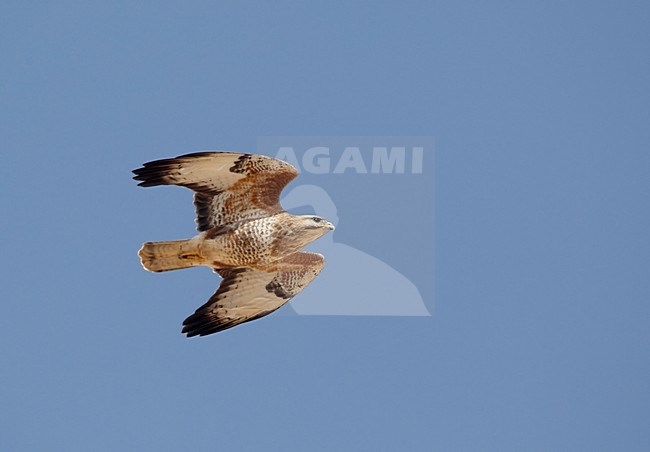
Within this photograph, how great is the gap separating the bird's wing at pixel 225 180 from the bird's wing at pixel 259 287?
2.12ft

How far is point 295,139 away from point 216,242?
3.81 metres

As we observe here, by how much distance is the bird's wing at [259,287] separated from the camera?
12828 mm

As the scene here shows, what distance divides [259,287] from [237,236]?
751mm

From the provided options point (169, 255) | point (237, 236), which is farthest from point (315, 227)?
point (169, 255)

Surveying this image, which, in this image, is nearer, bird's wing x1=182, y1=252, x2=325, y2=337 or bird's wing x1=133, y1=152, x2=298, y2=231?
bird's wing x1=133, y1=152, x2=298, y2=231

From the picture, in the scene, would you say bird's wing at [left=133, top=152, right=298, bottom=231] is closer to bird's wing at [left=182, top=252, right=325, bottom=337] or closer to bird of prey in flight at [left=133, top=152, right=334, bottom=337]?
bird of prey in flight at [left=133, top=152, right=334, bottom=337]

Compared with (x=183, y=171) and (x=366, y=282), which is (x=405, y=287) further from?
(x=183, y=171)

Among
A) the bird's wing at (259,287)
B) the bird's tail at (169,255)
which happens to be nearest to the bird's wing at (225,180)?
the bird's tail at (169,255)

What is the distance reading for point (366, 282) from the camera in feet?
53.1

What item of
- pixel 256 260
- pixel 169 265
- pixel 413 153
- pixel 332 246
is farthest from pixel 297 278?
pixel 413 153

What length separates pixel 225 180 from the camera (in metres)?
12.4

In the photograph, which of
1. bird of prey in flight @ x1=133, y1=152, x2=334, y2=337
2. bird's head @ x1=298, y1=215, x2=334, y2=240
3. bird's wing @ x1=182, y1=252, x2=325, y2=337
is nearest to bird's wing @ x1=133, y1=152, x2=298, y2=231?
bird of prey in flight @ x1=133, y1=152, x2=334, y2=337

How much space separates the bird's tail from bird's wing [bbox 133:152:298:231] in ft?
1.01

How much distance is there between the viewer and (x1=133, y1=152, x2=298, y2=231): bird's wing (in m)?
12.1
